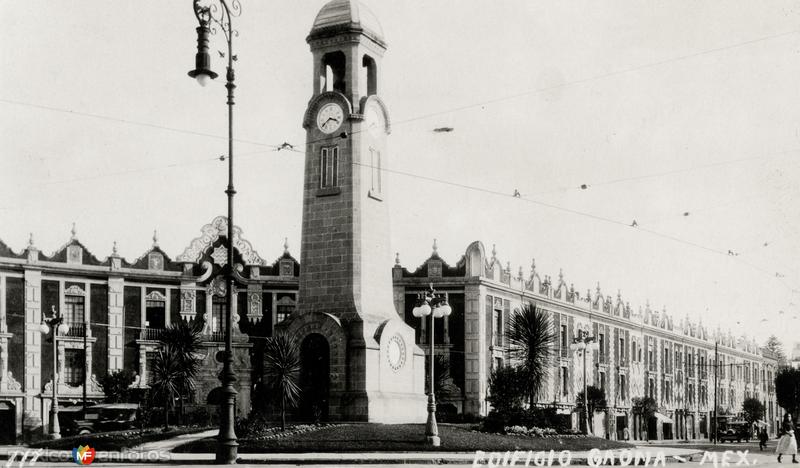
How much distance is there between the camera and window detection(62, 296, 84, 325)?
51.7 metres

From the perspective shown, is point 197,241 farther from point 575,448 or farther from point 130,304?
point 575,448

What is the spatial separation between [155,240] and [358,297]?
983 inches

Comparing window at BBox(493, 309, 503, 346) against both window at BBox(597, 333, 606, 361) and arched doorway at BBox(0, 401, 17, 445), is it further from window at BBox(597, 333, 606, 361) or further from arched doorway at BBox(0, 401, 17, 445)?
arched doorway at BBox(0, 401, 17, 445)

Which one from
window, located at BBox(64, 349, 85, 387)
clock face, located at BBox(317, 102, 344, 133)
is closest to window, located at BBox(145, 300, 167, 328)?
window, located at BBox(64, 349, 85, 387)

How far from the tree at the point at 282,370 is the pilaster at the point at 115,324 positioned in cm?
2288

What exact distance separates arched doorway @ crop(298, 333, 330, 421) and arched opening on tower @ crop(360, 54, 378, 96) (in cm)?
891

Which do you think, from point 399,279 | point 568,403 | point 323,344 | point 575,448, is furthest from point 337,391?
point 568,403

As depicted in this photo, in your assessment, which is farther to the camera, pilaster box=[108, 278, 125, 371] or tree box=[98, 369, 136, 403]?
pilaster box=[108, 278, 125, 371]

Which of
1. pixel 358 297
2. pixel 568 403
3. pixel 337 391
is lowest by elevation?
pixel 568 403

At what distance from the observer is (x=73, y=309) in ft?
171

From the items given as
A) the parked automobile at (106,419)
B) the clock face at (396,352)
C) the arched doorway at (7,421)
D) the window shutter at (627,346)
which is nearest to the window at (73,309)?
the arched doorway at (7,421)

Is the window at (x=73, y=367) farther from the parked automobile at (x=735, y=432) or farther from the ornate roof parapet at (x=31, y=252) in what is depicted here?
the parked automobile at (x=735, y=432)

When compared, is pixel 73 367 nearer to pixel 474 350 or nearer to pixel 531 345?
pixel 474 350

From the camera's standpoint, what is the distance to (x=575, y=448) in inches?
1145
